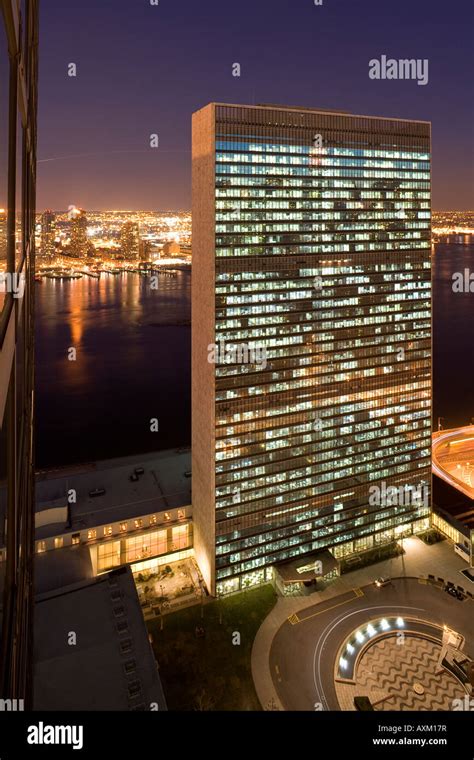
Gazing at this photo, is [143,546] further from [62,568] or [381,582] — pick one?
[381,582]

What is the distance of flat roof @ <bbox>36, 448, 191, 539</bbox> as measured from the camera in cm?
4009

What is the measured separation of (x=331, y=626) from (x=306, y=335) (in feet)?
74.9

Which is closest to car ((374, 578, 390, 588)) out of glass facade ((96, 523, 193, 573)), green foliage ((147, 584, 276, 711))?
green foliage ((147, 584, 276, 711))

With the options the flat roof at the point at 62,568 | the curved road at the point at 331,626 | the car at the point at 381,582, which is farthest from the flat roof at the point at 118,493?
the car at the point at 381,582

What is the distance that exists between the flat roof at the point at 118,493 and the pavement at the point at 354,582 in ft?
39.5

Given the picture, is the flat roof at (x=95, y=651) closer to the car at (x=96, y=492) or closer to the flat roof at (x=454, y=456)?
the car at (x=96, y=492)

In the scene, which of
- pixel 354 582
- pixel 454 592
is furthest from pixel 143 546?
pixel 454 592

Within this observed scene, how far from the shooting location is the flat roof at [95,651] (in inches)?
965

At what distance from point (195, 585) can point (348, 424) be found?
63.6 feet

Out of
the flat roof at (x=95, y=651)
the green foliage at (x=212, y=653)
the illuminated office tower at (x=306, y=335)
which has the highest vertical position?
the illuminated office tower at (x=306, y=335)

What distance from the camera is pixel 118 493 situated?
43656 millimetres

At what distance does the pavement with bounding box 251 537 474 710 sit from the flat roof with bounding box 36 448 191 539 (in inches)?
474

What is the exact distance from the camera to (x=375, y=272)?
147 ft

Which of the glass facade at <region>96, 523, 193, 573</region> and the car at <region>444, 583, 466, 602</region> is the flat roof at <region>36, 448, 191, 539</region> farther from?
the car at <region>444, 583, 466, 602</region>
